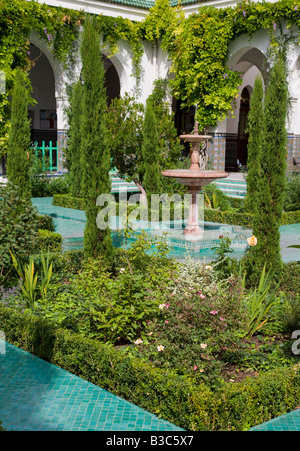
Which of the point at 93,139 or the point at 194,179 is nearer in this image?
the point at 93,139

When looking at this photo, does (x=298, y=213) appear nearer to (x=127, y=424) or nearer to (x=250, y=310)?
(x=250, y=310)

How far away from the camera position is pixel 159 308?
4742 mm

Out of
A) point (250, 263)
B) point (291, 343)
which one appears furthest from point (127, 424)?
point (250, 263)

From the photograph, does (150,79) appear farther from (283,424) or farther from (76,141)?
(283,424)

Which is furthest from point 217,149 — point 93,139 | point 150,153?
point 93,139

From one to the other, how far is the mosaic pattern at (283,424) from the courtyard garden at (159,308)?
62mm

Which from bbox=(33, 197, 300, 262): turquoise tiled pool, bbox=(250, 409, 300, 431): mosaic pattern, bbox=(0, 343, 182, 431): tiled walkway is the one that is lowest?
bbox=(250, 409, 300, 431): mosaic pattern

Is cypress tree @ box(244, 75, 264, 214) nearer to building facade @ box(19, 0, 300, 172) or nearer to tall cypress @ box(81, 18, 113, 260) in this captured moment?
building facade @ box(19, 0, 300, 172)

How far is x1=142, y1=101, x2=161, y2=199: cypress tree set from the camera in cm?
1196

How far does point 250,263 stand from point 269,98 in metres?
2.00

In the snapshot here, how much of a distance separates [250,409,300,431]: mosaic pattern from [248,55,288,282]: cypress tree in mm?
2810

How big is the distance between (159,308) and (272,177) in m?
2.57

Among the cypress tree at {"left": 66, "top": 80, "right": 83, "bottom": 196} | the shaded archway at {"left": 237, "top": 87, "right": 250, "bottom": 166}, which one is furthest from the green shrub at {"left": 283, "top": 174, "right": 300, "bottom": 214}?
the shaded archway at {"left": 237, "top": 87, "right": 250, "bottom": 166}

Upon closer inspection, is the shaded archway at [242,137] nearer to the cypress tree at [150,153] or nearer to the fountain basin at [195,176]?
the cypress tree at [150,153]
